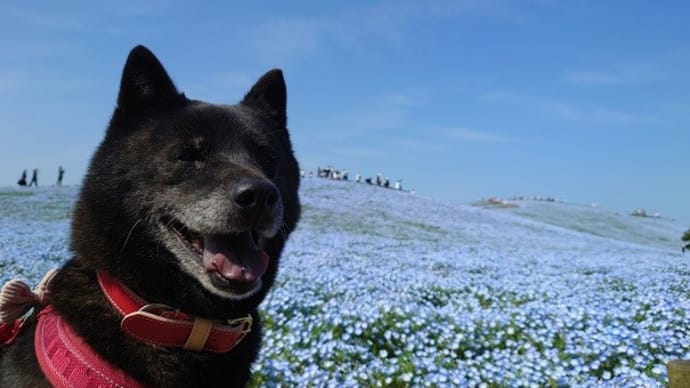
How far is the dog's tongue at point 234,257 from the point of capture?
7.14 feet

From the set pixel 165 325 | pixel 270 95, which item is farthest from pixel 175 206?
pixel 270 95

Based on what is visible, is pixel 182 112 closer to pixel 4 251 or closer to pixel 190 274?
pixel 190 274

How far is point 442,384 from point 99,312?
268 cm

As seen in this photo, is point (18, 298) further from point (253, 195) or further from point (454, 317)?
point (454, 317)

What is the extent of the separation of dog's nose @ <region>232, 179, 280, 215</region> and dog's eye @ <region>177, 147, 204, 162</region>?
360 mm

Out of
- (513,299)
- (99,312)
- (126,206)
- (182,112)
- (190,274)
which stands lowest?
(513,299)

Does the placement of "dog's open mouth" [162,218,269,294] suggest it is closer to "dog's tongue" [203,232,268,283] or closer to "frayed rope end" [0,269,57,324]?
"dog's tongue" [203,232,268,283]

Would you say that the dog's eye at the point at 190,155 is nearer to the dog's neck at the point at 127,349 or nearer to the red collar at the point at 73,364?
the dog's neck at the point at 127,349

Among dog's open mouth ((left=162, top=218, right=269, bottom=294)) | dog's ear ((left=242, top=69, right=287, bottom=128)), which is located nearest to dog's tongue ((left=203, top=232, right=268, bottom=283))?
dog's open mouth ((left=162, top=218, right=269, bottom=294))

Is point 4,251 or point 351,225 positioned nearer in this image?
point 4,251

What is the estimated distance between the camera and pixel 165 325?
2.16 m

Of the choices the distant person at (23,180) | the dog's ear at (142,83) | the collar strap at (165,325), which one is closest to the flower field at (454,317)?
the collar strap at (165,325)

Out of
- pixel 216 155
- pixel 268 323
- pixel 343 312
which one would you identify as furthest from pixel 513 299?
pixel 216 155

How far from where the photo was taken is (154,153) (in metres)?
2.45
